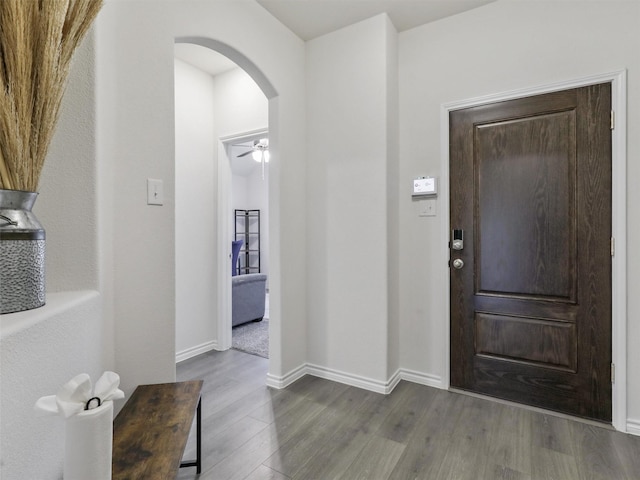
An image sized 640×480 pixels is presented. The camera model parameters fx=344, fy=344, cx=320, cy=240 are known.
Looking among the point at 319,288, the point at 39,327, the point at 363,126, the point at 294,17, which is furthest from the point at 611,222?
the point at 39,327

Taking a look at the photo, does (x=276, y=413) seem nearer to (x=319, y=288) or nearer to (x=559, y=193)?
(x=319, y=288)

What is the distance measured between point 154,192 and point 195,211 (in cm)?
158

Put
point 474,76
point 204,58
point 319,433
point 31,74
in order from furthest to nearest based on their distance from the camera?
point 204,58, point 474,76, point 319,433, point 31,74

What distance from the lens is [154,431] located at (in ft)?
3.96

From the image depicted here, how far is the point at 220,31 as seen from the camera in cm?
200

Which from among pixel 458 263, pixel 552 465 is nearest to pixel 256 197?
pixel 458 263

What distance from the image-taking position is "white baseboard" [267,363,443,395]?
94.4 inches

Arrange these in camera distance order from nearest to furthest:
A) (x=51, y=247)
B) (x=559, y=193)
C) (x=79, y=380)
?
1. (x=79, y=380)
2. (x=51, y=247)
3. (x=559, y=193)

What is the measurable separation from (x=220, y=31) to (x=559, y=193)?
7.31 ft

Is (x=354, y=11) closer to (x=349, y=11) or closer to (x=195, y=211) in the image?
(x=349, y=11)

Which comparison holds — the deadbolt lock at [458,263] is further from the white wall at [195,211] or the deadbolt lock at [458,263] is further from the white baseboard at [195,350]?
the white baseboard at [195,350]

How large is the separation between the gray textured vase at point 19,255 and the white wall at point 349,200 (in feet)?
6.07

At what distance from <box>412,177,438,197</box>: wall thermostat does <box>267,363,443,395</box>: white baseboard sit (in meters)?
1.32

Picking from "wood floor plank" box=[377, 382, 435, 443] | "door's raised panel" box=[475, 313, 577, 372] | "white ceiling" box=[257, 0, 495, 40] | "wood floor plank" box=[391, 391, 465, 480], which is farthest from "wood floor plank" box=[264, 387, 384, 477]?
"white ceiling" box=[257, 0, 495, 40]
